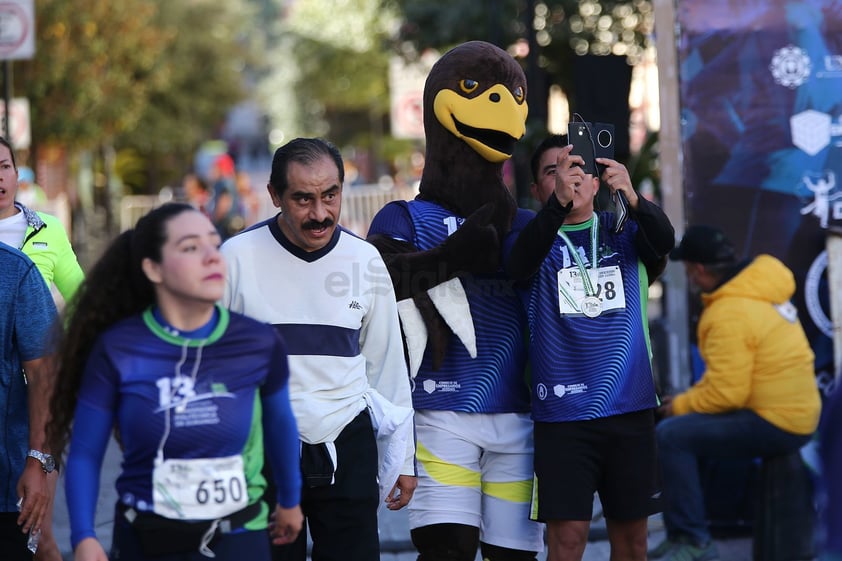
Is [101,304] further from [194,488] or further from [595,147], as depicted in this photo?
[595,147]

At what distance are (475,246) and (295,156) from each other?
75 cm

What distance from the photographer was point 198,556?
345 centimetres

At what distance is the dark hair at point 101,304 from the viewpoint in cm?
357

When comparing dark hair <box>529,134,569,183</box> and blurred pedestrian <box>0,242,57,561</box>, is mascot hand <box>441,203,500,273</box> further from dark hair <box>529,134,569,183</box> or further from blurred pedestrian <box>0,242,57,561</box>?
blurred pedestrian <box>0,242,57,561</box>

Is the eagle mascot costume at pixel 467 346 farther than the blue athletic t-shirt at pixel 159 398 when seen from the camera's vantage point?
Yes

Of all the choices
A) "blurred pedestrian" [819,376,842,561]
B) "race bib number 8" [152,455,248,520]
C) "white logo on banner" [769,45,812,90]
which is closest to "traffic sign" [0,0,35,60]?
"white logo on banner" [769,45,812,90]

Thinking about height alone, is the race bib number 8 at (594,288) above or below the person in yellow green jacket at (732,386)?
above

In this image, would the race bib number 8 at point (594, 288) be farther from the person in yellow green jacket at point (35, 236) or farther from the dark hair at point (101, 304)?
the person in yellow green jacket at point (35, 236)

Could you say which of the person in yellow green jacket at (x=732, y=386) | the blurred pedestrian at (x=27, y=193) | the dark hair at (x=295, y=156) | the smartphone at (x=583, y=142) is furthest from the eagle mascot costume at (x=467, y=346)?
the blurred pedestrian at (x=27, y=193)

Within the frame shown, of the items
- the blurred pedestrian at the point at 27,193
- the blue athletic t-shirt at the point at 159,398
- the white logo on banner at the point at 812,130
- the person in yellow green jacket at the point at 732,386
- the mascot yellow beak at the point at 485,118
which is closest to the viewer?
the blue athletic t-shirt at the point at 159,398

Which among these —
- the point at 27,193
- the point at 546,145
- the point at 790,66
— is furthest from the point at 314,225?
the point at 27,193

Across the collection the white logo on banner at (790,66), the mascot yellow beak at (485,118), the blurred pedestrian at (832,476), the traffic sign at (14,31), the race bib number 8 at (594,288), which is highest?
the traffic sign at (14,31)

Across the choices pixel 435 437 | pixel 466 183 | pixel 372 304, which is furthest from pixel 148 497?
pixel 466 183

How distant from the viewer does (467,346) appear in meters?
4.73
